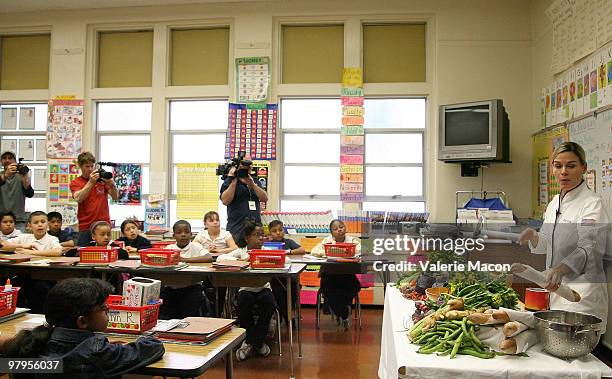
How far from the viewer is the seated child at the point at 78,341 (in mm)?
1480

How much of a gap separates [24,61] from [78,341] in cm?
612

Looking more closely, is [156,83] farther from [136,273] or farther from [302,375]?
[302,375]

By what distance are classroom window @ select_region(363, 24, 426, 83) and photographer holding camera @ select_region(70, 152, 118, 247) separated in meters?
3.15

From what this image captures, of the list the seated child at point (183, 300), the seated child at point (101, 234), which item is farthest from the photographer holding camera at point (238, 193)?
the seated child at point (101, 234)

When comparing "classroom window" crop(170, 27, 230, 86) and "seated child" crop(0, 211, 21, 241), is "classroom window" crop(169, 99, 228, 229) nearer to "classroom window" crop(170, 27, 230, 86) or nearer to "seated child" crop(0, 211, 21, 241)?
"classroom window" crop(170, 27, 230, 86)

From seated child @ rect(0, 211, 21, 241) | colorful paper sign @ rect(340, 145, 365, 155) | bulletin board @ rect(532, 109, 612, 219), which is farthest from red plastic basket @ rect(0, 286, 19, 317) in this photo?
colorful paper sign @ rect(340, 145, 365, 155)

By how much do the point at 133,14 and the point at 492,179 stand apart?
15.7 feet

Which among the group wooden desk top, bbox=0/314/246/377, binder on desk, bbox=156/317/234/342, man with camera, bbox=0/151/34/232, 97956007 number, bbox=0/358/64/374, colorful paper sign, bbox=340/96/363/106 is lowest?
wooden desk top, bbox=0/314/246/377

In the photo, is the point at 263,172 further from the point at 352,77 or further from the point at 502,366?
the point at 502,366

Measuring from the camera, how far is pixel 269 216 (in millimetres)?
5738

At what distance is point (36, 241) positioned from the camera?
4.36m

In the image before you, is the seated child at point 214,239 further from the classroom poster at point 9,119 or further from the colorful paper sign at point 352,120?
the classroom poster at point 9,119

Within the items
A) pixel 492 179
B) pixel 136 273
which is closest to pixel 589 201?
pixel 136 273

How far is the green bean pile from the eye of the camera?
167cm
